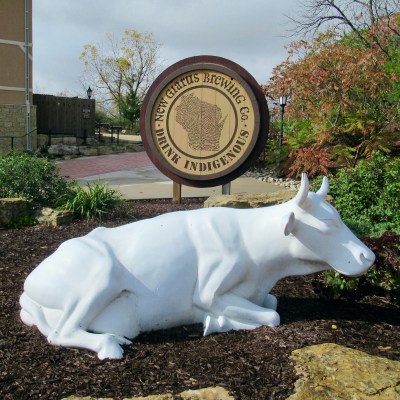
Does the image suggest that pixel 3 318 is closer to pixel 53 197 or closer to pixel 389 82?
pixel 53 197

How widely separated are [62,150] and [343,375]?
21815 millimetres

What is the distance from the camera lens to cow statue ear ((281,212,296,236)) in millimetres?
3203

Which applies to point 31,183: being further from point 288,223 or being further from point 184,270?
point 288,223

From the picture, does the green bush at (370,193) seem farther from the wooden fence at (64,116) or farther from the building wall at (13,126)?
the wooden fence at (64,116)

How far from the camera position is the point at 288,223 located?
3.23 meters

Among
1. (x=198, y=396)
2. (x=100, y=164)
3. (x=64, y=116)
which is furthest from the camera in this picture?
(x=64, y=116)

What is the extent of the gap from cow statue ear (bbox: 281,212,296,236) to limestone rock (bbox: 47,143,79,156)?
2088 cm

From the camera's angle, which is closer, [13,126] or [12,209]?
[12,209]

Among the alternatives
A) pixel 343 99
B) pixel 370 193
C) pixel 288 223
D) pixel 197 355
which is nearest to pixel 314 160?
pixel 343 99

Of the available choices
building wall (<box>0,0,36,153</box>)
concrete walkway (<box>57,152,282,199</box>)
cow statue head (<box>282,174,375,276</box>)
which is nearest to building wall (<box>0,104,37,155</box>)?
building wall (<box>0,0,36,153</box>)

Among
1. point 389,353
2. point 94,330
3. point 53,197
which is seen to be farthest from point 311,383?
point 53,197

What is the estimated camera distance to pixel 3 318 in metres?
3.94

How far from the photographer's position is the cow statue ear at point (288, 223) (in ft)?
10.5

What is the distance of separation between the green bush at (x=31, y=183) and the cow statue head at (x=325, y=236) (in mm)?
5435
